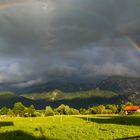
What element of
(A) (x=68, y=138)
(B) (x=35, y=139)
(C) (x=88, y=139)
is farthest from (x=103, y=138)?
(B) (x=35, y=139)

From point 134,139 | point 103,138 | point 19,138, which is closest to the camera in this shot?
point 134,139

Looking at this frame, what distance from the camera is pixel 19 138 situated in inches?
2115

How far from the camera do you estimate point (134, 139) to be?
40.2 metres

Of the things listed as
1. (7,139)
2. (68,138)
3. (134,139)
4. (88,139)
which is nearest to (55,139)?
(68,138)

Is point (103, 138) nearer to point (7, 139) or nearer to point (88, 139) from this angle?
point (88, 139)

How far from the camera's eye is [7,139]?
52.8 meters

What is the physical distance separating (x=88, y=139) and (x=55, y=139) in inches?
208

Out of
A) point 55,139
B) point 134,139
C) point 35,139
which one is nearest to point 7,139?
point 35,139

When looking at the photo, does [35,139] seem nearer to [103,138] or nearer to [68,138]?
[68,138]

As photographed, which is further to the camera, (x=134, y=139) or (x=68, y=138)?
(x=68, y=138)

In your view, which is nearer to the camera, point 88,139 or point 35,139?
point 88,139

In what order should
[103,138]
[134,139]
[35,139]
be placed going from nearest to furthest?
1. [134,139]
2. [103,138]
3. [35,139]

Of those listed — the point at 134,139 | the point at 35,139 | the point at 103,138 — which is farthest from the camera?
the point at 35,139

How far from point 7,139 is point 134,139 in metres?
22.4
